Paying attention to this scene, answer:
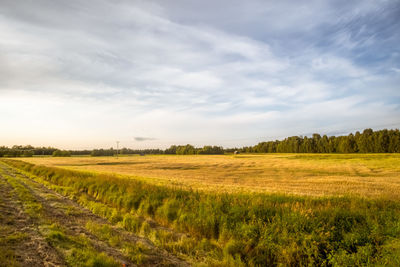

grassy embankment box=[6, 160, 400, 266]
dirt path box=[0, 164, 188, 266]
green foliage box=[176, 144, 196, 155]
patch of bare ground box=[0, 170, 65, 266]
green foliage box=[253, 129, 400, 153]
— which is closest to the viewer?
patch of bare ground box=[0, 170, 65, 266]

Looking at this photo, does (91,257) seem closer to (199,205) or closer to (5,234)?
(5,234)

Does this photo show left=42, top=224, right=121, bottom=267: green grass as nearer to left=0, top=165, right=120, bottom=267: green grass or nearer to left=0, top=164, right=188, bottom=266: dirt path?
left=0, top=165, right=120, bottom=267: green grass

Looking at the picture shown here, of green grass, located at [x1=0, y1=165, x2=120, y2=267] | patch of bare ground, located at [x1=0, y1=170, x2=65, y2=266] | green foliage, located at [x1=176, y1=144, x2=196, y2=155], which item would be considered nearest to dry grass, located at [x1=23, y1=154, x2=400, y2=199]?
green grass, located at [x1=0, y1=165, x2=120, y2=267]

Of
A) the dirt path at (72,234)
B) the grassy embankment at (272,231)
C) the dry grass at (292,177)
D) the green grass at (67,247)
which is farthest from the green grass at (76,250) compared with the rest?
the dry grass at (292,177)

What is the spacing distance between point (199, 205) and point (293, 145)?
143809mm

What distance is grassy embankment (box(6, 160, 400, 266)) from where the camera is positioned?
6.64 meters

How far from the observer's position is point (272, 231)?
7.73m

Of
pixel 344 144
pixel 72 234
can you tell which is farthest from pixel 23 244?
pixel 344 144

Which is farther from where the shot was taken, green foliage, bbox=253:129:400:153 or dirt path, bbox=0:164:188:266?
green foliage, bbox=253:129:400:153

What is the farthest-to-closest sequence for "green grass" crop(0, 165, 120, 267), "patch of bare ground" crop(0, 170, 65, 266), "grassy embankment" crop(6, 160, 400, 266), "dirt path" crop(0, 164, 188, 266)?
"grassy embankment" crop(6, 160, 400, 266)
"dirt path" crop(0, 164, 188, 266)
"green grass" crop(0, 165, 120, 267)
"patch of bare ground" crop(0, 170, 65, 266)

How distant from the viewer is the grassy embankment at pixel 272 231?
6.64 m

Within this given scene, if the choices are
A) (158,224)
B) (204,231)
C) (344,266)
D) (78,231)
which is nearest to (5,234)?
(78,231)

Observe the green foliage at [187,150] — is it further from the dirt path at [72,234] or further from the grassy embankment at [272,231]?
the grassy embankment at [272,231]

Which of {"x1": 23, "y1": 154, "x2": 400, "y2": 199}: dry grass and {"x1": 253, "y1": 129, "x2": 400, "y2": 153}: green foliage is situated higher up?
{"x1": 253, "y1": 129, "x2": 400, "y2": 153}: green foliage
